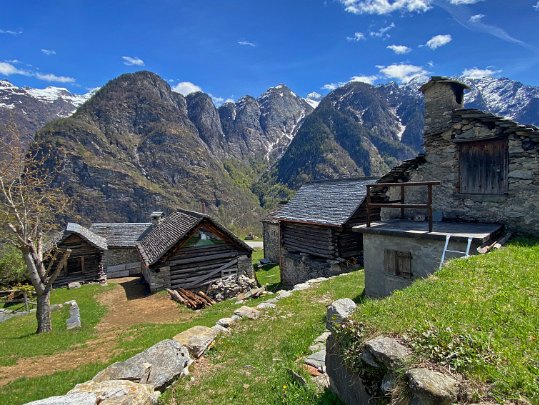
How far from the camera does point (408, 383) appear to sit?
3502 mm

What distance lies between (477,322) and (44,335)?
53.2ft

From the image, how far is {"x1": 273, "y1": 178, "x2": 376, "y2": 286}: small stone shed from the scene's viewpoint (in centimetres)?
2003

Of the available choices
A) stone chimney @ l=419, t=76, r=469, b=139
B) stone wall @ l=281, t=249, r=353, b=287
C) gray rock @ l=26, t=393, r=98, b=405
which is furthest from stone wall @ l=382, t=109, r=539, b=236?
gray rock @ l=26, t=393, r=98, b=405

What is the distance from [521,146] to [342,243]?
11.1 m

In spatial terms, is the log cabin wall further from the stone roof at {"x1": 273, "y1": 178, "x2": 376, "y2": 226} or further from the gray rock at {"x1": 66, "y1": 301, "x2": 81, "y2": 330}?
the stone roof at {"x1": 273, "y1": 178, "x2": 376, "y2": 226}

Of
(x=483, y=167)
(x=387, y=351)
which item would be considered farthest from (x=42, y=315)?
(x=483, y=167)

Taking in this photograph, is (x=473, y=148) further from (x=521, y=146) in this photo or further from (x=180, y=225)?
(x=180, y=225)

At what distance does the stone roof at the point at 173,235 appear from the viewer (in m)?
21.1

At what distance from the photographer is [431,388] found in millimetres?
3252

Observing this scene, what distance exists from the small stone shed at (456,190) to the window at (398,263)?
0.10ft

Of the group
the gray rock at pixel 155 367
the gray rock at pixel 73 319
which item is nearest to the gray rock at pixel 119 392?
the gray rock at pixel 155 367

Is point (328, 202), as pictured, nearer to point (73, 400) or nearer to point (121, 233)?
point (73, 400)

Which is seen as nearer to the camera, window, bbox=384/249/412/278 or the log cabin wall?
window, bbox=384/249/412/278

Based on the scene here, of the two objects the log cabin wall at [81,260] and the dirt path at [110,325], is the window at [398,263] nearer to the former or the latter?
the dirt path at [110,325]
